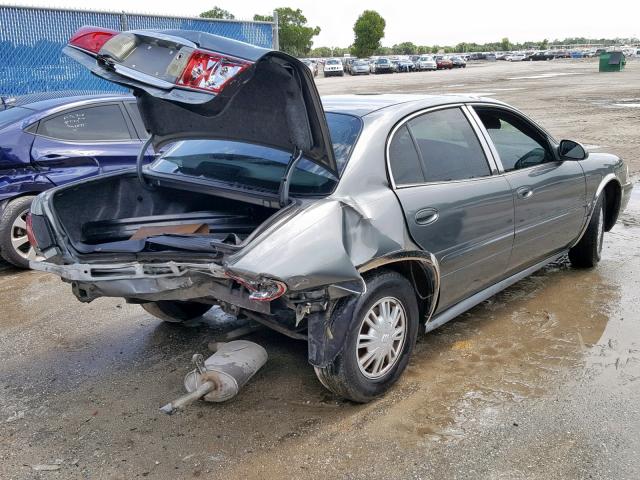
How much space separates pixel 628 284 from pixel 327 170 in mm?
3214

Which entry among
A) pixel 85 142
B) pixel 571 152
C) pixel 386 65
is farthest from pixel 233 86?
pixel 386 65

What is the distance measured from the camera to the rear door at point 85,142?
6371mm

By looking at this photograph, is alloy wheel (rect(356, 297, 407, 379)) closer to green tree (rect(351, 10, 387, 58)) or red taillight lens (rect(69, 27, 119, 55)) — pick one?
red taillight lens (rect(69, 27, 119, 55))

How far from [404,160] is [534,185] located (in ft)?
4.38

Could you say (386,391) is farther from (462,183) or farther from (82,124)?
(82,124)

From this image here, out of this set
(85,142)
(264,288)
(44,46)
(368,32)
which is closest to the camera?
(264,288)

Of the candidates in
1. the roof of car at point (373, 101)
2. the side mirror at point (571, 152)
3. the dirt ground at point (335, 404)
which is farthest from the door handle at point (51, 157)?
the side mirror at point (571, 152)

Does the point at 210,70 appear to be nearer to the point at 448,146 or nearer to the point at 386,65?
the point at 448,146

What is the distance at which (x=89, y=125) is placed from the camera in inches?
267

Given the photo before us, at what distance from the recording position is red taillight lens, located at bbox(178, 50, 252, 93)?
9.30 ft

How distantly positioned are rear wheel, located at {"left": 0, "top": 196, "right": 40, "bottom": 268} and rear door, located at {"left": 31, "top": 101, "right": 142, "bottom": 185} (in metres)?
0.42

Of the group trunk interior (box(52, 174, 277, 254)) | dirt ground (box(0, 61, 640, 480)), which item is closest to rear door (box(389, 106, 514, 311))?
dirt ground (box(0, 61, 640, 480))

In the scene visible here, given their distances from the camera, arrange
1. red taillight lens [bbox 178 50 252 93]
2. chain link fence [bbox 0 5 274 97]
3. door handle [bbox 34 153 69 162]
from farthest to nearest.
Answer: chain link fence [bbox 0 5 274 97]
door handle [bbox 34 153 69 162]
red taillight lens [bbox 178 50 252 93]

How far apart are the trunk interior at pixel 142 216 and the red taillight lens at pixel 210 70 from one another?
861 millimetres
